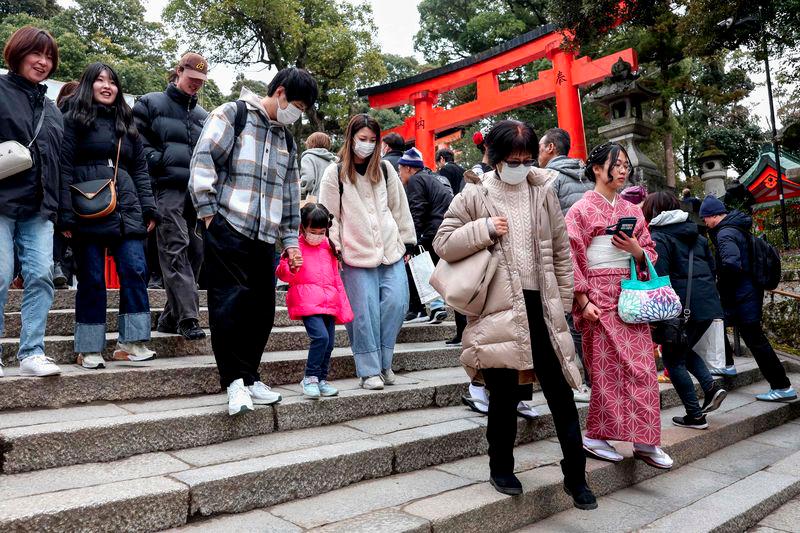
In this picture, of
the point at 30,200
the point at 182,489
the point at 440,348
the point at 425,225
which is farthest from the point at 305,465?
the point at 425,225

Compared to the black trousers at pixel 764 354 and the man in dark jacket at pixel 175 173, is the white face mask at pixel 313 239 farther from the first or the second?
the black trousers at pixel 764 354

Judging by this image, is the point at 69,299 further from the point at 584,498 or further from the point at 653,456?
the point at 653,456

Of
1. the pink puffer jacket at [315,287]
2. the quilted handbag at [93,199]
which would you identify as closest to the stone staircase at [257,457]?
the pink puffer jacket at [315,287]

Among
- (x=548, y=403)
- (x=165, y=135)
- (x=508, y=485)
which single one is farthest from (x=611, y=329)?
(x=165, y=135)

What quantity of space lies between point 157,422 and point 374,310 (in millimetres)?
1618

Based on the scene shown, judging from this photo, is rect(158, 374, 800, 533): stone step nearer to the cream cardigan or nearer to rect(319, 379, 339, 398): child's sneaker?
rect(319, 379, 339, 398): child's sneaker

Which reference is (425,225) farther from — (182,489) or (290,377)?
(182,489)

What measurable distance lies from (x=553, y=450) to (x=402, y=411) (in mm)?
991

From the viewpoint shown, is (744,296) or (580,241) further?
(744,296)

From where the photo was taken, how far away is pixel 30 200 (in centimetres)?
333

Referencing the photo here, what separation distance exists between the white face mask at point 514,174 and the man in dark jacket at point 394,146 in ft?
10.7

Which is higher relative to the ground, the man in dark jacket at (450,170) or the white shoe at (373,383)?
the man in dark jacket at (450,170)

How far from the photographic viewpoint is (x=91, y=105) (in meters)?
3.80

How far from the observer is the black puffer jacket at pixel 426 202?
589 cm
